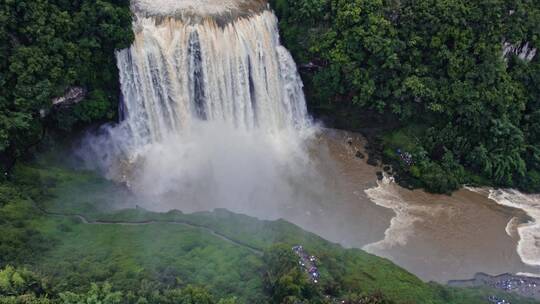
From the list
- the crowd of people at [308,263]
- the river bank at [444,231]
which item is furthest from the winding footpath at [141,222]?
the river bank at [444,231]

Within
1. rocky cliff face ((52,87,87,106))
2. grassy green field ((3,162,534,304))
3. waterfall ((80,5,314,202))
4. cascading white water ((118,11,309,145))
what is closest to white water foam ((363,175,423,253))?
→ grassy green field ((3,162,534,304))

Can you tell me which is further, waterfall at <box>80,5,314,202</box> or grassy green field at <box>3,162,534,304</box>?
waterfall at <box>80,5,314,202</box>

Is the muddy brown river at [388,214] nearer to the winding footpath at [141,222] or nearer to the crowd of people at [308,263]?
the winding footpath at [141,222]

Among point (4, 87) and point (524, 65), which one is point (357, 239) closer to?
point (524, 65)

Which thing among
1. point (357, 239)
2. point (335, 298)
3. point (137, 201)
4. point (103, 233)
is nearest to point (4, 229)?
point (103, 233)

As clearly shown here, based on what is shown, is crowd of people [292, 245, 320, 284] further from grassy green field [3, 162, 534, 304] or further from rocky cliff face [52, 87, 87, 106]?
rocky cliff face [52, 87, 87, 106]

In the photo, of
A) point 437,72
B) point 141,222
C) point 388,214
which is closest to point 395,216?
point 388,214
